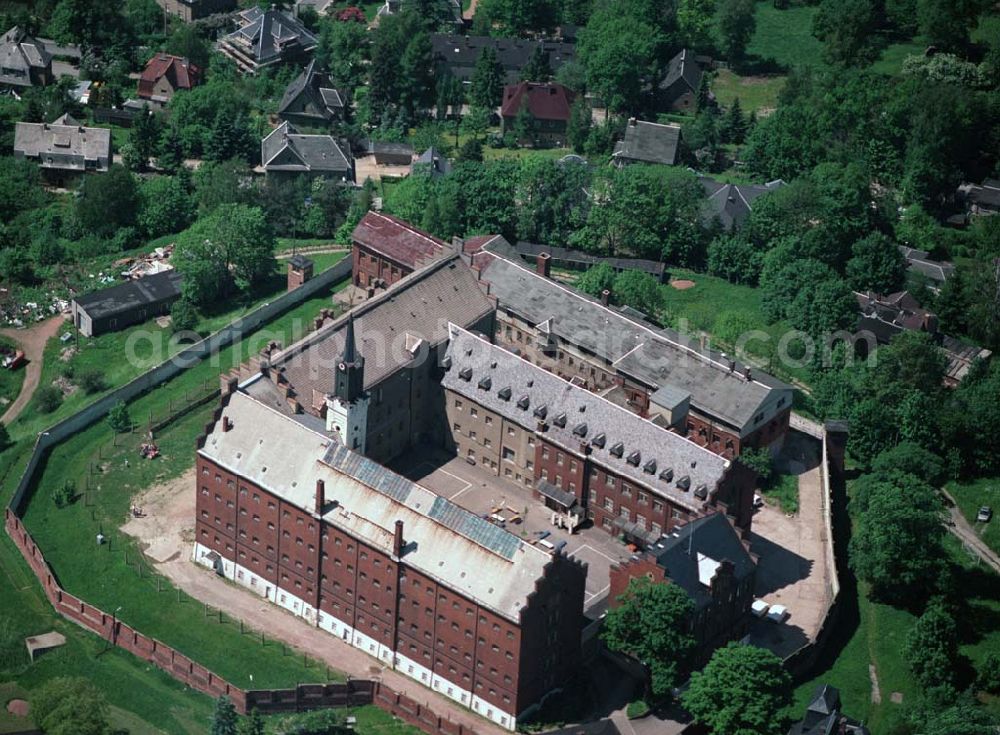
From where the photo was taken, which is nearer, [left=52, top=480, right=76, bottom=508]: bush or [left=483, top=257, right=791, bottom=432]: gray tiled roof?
[left=52, top=480, right=76, bottom=508]: bush

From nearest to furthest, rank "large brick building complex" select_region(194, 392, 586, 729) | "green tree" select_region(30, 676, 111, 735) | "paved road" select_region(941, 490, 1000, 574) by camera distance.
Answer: "green tree" select_region(30, 676, 111, 735)
"large brick building complex" select_region(194, 392, 586, 729)
"paved road" select_region(941, 490, 1000, 574)

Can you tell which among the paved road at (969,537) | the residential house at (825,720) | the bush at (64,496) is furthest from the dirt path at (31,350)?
the paved road at (969,537)

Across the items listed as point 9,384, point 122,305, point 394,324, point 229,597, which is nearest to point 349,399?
point 394,324

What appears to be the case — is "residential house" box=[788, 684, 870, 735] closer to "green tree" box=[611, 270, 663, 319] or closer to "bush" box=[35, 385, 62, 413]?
"green tree" box=[611, 270, 663, 319]

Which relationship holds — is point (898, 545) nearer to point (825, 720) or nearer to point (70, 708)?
point (825, 720)

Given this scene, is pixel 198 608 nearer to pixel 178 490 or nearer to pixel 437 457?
pixel 178 490

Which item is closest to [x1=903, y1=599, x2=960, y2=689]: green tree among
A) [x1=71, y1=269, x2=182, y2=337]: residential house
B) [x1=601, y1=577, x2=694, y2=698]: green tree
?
[x1=601, y1=577, x2=694, y2=698]: green tree
